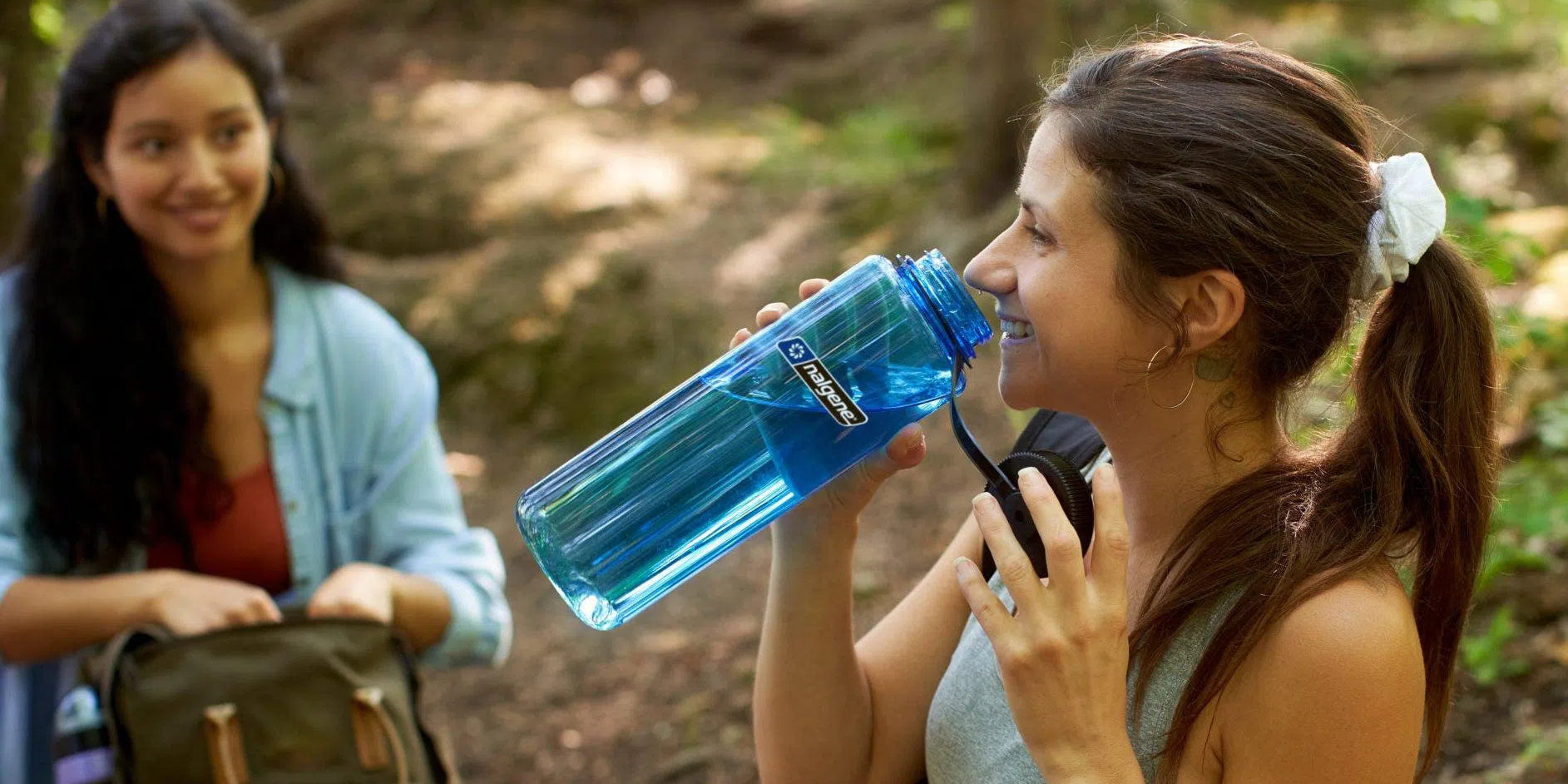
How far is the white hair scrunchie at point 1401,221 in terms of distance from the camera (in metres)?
1.62

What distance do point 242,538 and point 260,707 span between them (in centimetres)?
61

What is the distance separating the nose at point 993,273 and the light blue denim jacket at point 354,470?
1559 millimetres

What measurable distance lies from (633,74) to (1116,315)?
9589 mm

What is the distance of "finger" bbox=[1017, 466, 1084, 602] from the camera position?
151 cm

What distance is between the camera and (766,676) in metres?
2.03

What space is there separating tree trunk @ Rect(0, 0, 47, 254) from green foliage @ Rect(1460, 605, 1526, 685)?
16.0 feet

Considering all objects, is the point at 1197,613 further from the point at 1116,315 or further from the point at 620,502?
the point at 620,502

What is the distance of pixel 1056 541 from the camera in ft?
4.96

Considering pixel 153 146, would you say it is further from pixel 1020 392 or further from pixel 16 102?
pixel 16 102

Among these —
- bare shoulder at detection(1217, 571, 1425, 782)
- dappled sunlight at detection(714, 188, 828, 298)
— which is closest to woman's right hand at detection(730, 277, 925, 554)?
bare shoulder at detection(1217, 571, 1425, 782)

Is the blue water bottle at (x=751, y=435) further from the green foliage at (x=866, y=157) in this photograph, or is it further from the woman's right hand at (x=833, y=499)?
the green foliage at (x=866, y=157)

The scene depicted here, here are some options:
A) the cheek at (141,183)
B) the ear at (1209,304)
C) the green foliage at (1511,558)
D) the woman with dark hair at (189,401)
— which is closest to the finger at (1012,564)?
the ear at (1209,304)

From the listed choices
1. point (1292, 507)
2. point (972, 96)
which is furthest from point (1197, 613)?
point (972, 96)

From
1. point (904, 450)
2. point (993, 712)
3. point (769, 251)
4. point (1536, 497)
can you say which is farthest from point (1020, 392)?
point (769, 251)
